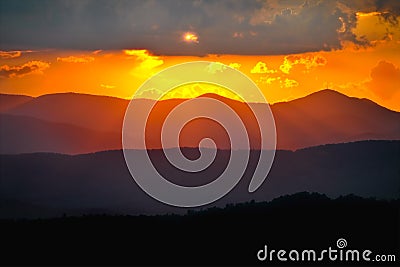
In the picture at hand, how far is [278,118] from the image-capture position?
18812 mm

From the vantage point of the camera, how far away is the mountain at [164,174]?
57.4 feet

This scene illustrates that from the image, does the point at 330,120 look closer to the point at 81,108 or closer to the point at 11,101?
the point at 81,108

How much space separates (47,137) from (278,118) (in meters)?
6.35

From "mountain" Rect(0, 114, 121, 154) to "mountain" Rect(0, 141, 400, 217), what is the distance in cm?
24

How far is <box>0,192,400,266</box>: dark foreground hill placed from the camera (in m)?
15.6

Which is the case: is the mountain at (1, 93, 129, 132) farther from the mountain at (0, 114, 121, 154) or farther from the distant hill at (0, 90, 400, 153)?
the mountain at (0, 114, 121, 154)

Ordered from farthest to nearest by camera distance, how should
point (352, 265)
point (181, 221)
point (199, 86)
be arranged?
point (199, 86)
point (181, 221)
point (352, 265)

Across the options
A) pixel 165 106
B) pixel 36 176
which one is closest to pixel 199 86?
pixel 165 106

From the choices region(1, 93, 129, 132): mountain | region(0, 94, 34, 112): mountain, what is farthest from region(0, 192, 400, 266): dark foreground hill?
region(0, 94, 34, 112): mountain

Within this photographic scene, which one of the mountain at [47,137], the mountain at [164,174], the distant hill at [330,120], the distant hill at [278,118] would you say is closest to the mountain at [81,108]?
the distant hill at [278,118]

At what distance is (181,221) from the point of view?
17.1 meters

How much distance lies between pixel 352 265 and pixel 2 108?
936cm

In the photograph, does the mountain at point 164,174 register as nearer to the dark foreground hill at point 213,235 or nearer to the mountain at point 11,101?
the dark foreground hill at point 213,235

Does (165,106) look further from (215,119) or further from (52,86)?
(52,86)
